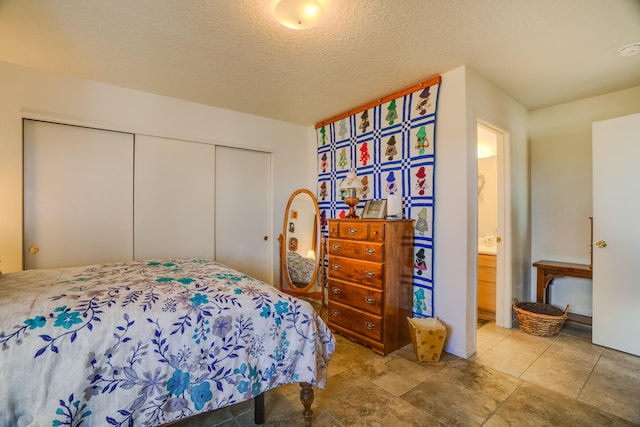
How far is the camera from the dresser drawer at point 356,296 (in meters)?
2.48

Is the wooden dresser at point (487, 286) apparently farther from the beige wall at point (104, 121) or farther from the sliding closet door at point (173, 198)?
the sliding closet door at point (173, 198)

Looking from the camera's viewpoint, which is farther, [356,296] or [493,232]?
[493,232]

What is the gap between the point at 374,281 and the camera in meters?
2.49

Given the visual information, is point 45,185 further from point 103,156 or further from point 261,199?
point 261,199

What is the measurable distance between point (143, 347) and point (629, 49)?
3.60 metres

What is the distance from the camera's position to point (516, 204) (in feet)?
10.2

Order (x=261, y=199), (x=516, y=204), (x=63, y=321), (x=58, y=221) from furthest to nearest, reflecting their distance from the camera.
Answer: (x=261, y=199)
(x=516, y=204)
(x=58, y=221)
(x=63, y=321)

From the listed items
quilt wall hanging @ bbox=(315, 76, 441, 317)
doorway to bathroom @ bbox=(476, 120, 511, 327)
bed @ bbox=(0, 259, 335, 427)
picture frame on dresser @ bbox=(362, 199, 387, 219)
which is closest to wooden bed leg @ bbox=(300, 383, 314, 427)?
bed @ bbox=(0, 259, 335, 427)

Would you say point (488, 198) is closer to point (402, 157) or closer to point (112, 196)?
point (402, 157)

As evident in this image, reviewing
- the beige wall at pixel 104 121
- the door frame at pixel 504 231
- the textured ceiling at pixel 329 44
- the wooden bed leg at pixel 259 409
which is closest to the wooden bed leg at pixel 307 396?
the wooden bed leg at pixel 259 409

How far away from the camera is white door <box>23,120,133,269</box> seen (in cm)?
245

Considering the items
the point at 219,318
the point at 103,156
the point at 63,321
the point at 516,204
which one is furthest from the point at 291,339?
the point at 516,204

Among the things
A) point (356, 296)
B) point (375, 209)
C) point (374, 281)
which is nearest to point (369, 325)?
point (356, 296)

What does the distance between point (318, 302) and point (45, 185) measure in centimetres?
306
